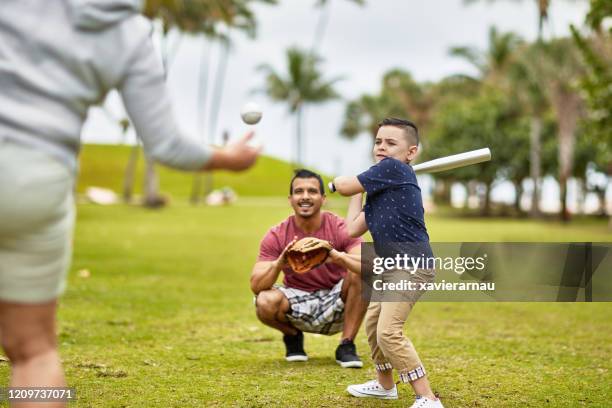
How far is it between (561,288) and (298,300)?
2.31m

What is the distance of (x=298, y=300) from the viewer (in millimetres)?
6293

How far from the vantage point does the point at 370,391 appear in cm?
524

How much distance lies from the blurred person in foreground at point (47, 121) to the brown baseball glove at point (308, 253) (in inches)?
94.1

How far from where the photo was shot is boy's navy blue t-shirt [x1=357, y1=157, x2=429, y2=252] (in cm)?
477

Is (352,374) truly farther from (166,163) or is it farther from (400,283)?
(166,163)

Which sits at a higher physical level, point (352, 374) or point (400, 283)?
point (400, 283)

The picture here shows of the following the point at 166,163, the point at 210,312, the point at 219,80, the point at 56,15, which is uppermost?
the point at 219,80

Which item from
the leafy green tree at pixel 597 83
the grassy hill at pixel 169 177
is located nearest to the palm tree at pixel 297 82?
the grassy hill at pixel 169 177

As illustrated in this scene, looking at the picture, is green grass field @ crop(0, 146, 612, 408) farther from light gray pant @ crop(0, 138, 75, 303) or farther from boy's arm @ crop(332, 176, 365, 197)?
light gray pant @ crop(0, 138, 75, 303)

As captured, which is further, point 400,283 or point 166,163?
point 400,283

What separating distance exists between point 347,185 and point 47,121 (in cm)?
221

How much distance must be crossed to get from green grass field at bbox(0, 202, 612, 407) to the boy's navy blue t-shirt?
1.08m

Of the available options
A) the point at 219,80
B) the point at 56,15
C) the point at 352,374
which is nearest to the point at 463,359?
the point at 352,374

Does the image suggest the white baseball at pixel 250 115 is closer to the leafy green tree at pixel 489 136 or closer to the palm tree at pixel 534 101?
the palm tree at pixel 534 101
